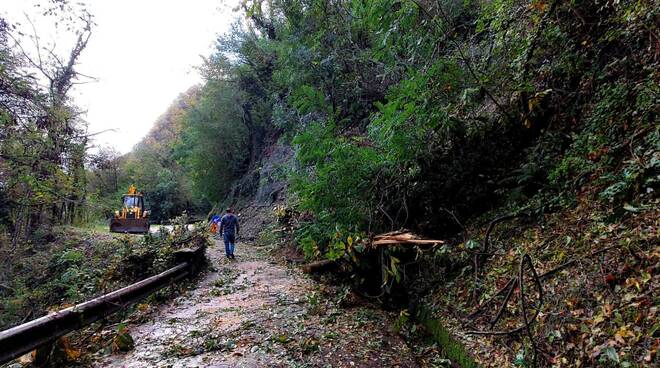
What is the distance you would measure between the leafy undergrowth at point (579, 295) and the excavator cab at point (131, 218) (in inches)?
831

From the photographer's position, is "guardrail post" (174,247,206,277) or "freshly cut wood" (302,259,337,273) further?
"guardrail post" (174,247,206,277)

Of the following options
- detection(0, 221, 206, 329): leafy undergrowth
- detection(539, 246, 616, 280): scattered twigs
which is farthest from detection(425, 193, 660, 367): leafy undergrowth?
detection(0, 221, 206, 329): leafy undergrowth

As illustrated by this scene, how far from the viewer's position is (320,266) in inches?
365

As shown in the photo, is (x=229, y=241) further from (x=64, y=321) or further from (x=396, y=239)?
(x=64, y=321)

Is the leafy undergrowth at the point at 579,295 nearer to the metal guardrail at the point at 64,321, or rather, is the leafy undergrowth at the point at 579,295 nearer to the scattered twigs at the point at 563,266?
the scattered twigs at the point at 563,266

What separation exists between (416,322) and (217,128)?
82.1ft

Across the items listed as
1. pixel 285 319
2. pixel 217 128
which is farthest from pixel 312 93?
pixel 217 128

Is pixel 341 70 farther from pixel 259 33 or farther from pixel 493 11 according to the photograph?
pixel 259 33

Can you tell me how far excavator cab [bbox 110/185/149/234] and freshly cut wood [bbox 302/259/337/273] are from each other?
50.7ft

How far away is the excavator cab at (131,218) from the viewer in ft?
74.5

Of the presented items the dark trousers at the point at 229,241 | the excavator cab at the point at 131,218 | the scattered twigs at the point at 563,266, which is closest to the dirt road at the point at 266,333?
the scattered twigs at the point at 563,266

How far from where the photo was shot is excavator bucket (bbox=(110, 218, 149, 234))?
22.6 meters

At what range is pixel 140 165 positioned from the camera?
45.6 m

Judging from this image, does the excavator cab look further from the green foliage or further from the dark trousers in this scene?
the dark trousers
